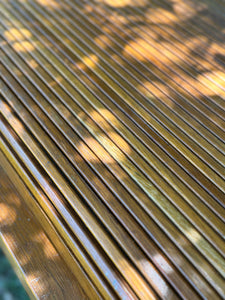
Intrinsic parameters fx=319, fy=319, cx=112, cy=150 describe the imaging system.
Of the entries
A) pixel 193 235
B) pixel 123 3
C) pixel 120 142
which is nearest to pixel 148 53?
pixel 123 3

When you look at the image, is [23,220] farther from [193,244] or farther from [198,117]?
[198,117]

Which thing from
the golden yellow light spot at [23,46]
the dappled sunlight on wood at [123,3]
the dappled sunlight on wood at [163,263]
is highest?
the dappled sunlight on wood at [123,3]

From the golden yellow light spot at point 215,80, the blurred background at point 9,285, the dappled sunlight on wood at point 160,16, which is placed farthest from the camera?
the dappled sunlight on wood at point 160,16

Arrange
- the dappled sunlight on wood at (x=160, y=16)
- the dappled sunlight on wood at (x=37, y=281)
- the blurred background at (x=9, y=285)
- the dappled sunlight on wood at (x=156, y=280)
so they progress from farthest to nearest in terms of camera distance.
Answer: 1. the dappled sunlight on wood at (x=160, y=16)
2. the blurred background at (x=9, y=285)
3. the dappled sunlight on wood at (x=37, y=281)
4. the dappled sunlight on wood at (x=156, y=280)

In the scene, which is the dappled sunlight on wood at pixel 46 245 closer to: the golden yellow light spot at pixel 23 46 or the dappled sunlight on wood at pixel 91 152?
the dappled sunlight on wood at pixel 91 152

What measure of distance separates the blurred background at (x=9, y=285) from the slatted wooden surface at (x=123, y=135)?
41 cm

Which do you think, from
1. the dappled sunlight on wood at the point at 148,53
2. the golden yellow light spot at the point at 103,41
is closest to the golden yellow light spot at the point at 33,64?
the golden yellow light spot at the point at 103,41

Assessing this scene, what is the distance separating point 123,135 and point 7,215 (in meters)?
0.59

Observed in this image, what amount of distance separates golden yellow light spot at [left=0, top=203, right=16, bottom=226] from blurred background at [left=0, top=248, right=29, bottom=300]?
326 mm

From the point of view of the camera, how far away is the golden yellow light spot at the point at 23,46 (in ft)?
5.67

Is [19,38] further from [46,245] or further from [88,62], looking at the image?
[46,245]

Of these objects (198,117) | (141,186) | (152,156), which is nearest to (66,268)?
(141,186)

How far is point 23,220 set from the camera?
1.30 meters

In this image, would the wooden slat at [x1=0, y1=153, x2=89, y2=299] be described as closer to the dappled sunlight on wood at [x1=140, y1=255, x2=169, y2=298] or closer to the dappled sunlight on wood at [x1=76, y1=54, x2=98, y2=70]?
the dappled sunlight on wood at [x1=140, y1=255, x2=169, y2=298]
